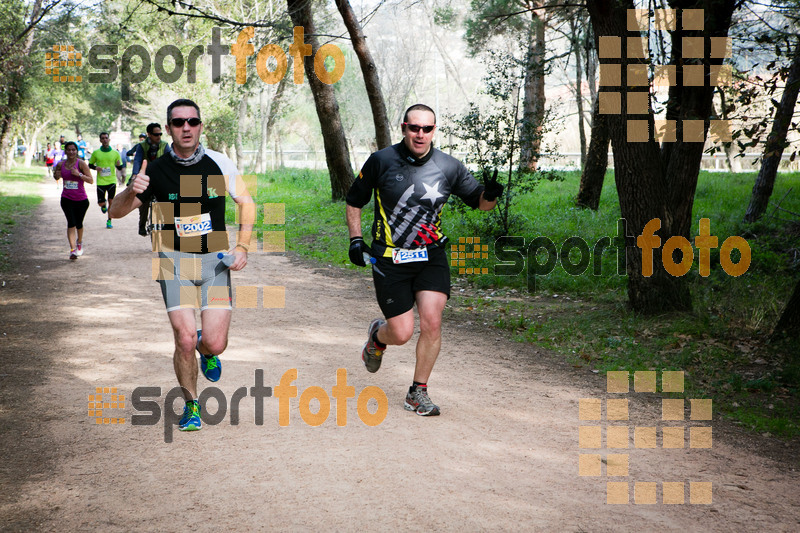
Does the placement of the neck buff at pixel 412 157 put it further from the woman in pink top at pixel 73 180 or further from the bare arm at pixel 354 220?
the woman in pink top at pixel 73 180

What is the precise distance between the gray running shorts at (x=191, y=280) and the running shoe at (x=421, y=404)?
1650 mm

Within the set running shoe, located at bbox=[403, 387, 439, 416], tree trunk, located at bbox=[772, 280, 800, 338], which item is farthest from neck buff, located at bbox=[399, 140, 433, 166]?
tree trunk, located at bbox=[772, 280, 800, 338]

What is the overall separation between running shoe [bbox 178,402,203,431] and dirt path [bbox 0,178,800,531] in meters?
0.08

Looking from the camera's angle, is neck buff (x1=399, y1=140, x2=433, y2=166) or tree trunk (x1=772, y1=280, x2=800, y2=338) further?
tree trunk (x1=772, y1=280, x2=800, y2=338)

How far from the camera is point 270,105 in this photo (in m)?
39.8

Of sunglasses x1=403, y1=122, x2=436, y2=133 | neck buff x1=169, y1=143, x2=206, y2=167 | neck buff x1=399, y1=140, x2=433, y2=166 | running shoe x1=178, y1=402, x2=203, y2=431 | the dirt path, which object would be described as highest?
sunglasses x1=403, y1=122, x2=436, y2=133

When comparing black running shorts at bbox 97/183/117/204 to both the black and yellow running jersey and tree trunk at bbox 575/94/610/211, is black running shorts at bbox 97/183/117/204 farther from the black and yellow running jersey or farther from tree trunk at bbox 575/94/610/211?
the black and yellow running jersey

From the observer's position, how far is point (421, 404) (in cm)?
562

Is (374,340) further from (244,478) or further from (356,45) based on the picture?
(356,45)

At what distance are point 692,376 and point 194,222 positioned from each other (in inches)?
189

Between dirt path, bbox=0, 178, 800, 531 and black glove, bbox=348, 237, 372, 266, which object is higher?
black glove, bbox=348, 237, 372, 266

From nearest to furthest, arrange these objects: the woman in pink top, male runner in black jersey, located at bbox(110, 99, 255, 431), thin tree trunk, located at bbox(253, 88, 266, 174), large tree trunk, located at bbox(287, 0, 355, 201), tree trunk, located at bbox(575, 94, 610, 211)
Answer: male runner in black jersey, located at bbox(110, 99, 255, 431)
the woman in pink top
tree trunk, located at bbox(575, 94, 610, 211)
large tree trunk, located at bbox(287, 0, 355, 201)
thin tree trunk, located at bbox(253, 88, 266, 174)

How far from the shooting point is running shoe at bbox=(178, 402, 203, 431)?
204 inches

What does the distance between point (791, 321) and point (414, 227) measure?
429 cm
